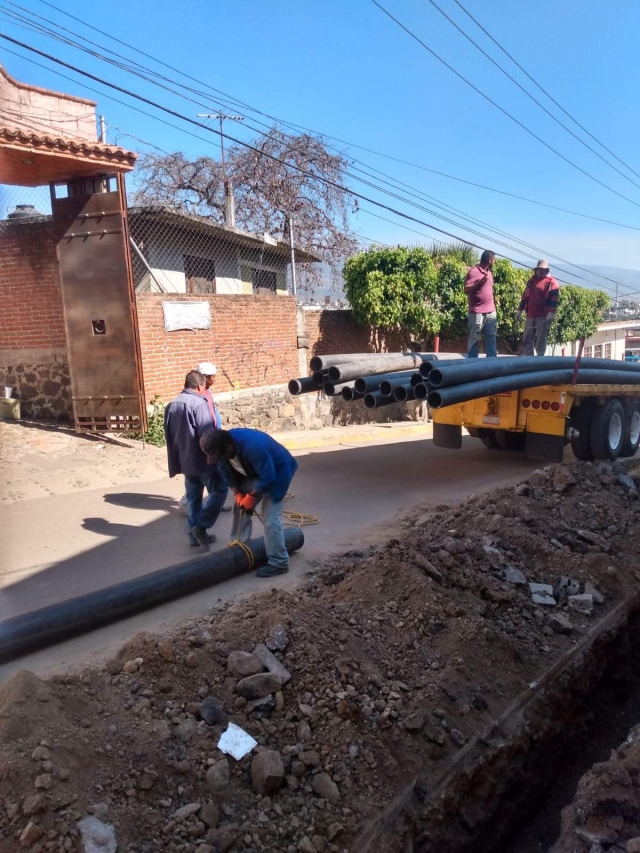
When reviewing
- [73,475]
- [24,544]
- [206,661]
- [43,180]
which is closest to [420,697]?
[206,661]

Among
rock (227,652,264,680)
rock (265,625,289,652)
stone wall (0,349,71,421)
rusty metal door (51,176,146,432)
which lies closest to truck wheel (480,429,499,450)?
rusty metal door (51,176,146,432)

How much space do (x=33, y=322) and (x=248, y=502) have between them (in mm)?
7146

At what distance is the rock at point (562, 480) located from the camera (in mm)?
7418

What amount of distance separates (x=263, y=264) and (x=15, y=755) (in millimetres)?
14457

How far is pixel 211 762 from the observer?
3150 millimetres

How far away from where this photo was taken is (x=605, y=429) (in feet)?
32.4

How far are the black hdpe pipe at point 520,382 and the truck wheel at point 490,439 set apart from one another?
209 centimetres

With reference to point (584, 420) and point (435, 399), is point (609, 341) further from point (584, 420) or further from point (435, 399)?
point (435, 399)

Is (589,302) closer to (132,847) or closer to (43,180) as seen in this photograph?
(43,180)

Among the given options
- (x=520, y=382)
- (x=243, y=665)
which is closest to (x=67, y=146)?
(x=520, y=382)

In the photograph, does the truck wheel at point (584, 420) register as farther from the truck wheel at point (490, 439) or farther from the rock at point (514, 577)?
the rock at point (514, 577)

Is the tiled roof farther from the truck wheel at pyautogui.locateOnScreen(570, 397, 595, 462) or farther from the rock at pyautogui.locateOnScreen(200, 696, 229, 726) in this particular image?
the rock at pyautogui.locateOnScreen(200, 696, 229, 726)

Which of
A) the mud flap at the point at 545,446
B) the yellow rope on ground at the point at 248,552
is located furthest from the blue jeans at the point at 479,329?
the yellow rope on ground at the point at 248,552

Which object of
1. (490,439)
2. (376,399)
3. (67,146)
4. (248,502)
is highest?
(67,146)
